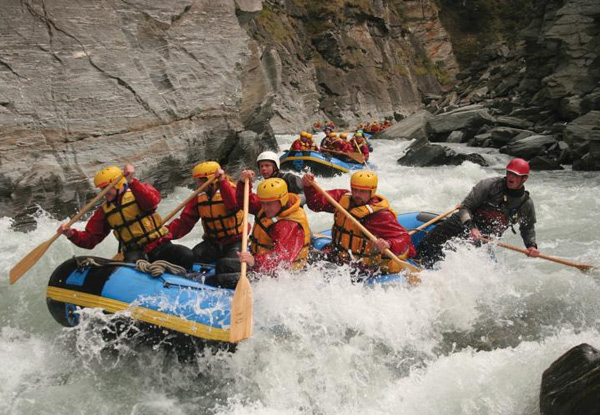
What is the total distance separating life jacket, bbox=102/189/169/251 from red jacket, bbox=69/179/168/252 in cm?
5

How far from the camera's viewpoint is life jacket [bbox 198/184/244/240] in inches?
201

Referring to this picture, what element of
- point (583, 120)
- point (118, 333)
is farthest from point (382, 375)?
point (583, 120)

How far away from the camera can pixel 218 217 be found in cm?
513

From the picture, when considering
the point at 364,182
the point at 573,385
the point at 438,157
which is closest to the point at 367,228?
the point at 364,182

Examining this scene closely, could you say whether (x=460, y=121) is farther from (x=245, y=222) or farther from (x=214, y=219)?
(x=245, y=222)

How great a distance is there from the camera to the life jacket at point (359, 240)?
186 inches

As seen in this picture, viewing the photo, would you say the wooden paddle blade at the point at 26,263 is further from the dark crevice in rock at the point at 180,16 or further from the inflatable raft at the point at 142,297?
the dark crevice in rock at the point at 180,16

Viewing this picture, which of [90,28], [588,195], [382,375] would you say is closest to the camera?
[382,375]

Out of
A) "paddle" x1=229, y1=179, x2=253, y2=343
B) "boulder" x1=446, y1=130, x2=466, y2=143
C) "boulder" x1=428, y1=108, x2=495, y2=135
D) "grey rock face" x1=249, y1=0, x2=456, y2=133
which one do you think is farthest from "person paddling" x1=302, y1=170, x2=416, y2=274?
A: "grey rock face" x1=249, y1=0, x2=456, y2=133

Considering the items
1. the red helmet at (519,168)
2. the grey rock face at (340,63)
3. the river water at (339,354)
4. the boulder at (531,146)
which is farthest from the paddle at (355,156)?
the grey rock face at (340,63)

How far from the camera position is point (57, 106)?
8484mm

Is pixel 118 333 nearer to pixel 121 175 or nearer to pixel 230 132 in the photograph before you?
pixel 121 175

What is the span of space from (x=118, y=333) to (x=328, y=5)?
32.0 metres

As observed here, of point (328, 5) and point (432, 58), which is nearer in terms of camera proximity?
point (328, 5)
